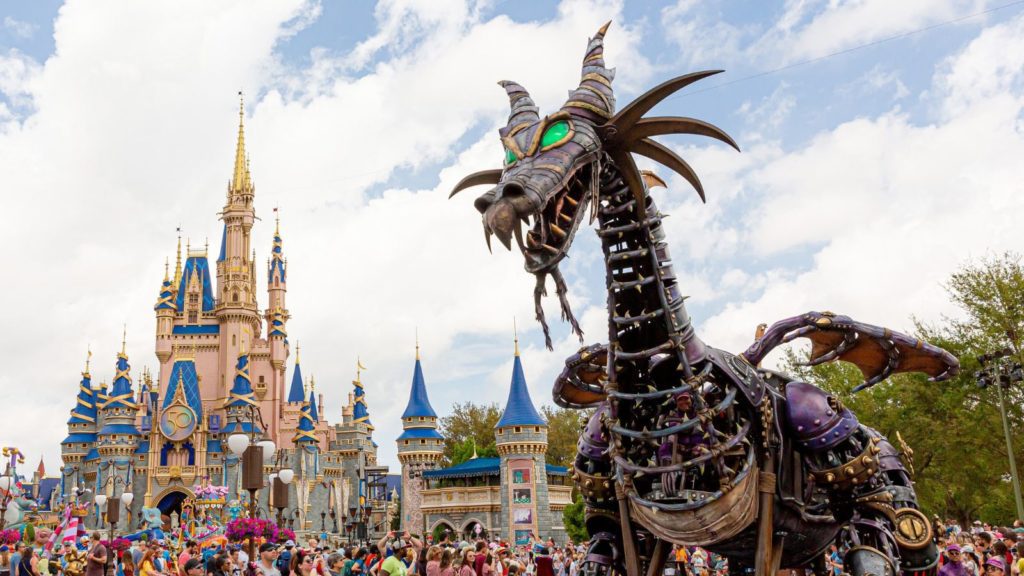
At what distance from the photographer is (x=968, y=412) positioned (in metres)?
25.2

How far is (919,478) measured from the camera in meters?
28.8

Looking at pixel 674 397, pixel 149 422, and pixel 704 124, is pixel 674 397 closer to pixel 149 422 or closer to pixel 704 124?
pixel 704 124

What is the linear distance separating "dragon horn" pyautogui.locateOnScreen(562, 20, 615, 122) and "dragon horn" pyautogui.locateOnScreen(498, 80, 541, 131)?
0.76ft

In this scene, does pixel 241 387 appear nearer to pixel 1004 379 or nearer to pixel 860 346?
pixel 1004 379

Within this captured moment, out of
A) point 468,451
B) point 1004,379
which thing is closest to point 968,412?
point 1004,379

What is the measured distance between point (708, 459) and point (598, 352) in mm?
1749

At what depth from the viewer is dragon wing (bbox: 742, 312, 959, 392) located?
612 cm

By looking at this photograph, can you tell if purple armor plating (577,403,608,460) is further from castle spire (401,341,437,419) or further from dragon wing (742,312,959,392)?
castle spire (401,341,437,419)

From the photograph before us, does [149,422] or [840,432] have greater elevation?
[149,422]

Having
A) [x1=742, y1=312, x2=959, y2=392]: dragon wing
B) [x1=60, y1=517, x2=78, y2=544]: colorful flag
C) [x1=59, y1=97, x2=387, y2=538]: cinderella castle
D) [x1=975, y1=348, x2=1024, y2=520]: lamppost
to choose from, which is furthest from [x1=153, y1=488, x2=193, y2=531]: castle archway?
[x1=742, y1=312, x2=959, y2=392]: dragon wing

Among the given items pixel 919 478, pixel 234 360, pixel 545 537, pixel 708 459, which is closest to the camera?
pixel 708 459

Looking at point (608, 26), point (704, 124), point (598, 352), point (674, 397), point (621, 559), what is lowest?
point (621, 559)

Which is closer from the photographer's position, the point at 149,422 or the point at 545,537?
the point at 545,537

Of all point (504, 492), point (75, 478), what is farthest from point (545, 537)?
point (75, 478)
